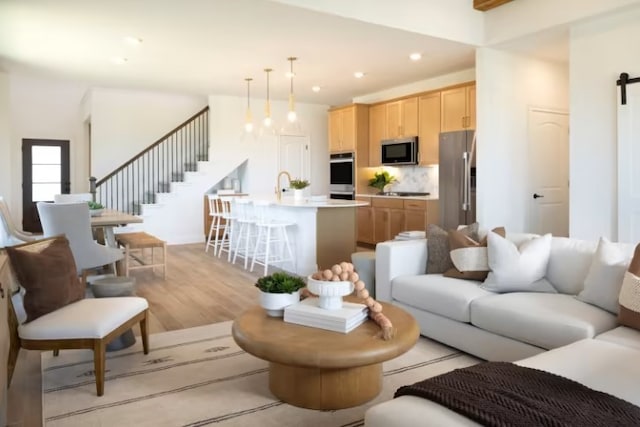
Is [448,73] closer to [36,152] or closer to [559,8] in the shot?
[559,8]

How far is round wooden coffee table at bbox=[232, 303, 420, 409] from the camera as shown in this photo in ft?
6.92

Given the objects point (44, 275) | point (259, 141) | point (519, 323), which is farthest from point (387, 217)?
point (44, 275)

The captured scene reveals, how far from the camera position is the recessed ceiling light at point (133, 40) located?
5.38 meters

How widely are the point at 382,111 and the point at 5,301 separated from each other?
22.2 ft

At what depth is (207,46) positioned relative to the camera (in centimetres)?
A: 571

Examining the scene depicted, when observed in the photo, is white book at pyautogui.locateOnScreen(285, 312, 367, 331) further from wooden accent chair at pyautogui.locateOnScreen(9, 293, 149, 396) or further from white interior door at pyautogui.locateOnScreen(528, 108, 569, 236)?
white interior door at pyautogui.locateOnScreen(528, 108, 569, 236)

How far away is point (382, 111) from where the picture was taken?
827cm

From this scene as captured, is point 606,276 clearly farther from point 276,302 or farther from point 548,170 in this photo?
point 548,170

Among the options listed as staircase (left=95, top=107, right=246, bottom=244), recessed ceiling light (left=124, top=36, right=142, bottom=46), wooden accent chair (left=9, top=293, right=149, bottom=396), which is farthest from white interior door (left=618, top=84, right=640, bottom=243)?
staircase (left=95, top=107, right=246, bottom=244)

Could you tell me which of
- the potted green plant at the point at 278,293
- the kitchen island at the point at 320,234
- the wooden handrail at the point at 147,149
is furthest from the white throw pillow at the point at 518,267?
the wooden handrail at the point at 147,149

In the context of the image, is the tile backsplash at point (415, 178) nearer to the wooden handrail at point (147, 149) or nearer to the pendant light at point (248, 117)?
the pendant light at point (248, 117)

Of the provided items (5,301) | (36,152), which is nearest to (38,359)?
(5,301)

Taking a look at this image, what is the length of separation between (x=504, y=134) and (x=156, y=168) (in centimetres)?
647

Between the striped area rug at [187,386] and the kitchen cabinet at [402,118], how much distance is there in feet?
15.9
